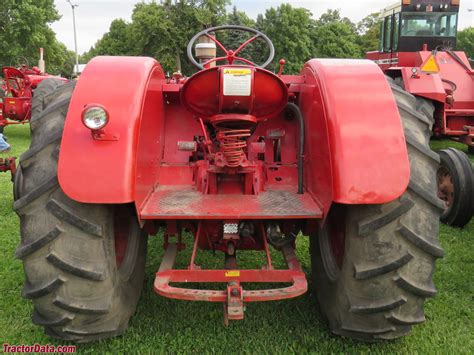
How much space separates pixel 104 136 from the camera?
2391mm

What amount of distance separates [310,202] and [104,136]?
128cm

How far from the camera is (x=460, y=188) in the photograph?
189 inches

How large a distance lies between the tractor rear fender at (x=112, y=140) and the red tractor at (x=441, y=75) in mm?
3487

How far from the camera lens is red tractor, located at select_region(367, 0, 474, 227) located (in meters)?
4.91

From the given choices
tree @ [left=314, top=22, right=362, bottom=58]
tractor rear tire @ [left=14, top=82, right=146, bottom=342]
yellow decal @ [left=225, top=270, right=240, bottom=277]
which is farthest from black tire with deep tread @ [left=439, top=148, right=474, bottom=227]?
tree @ [left=314, top=22, right=362, bottom=58]

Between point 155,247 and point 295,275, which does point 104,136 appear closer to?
point 295,275

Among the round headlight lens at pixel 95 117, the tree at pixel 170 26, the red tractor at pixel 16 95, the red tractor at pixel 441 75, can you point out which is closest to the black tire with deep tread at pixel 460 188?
the red tractor at pixel 441 75

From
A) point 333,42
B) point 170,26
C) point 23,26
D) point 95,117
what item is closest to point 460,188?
point 95,117

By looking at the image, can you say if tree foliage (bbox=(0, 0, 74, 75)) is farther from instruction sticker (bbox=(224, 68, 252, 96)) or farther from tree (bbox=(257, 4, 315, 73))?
instruction sticker (bbox=(224, 68, 252, 96))

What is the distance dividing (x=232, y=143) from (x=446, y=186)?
10.4 feet

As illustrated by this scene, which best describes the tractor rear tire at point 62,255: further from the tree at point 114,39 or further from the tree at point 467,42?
the tree at point 467,42

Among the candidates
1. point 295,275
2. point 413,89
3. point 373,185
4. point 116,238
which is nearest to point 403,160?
point 373,185

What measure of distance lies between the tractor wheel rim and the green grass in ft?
4.25

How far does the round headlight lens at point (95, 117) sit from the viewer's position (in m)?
2.30
